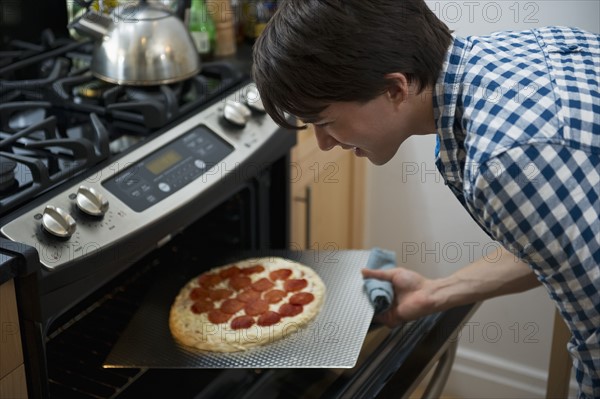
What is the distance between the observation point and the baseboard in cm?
226

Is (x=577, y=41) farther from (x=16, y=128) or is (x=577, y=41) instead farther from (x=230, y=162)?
(x=16, y=128)

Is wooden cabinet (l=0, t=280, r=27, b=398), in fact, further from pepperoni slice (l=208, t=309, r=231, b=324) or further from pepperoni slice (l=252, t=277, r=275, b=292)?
pepperoni slice (l=252, t=277, r=275, b=292)

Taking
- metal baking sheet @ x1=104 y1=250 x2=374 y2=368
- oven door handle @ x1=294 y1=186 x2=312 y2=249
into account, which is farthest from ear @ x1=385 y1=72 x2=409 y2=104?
oven door handle @ x1=294 y1=186 x2=312 y2=249

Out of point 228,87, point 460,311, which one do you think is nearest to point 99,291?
point 228,87

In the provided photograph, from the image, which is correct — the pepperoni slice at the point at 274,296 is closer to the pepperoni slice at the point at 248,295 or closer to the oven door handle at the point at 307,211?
the pepperoni slice at the point at 248,295

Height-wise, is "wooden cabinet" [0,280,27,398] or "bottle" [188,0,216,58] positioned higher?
"bottle" [188,0,216,58]

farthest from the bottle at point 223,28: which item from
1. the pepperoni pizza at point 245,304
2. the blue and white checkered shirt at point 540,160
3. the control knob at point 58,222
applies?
the blue and white checkered shirt at point 540,160

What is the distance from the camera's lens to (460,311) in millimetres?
1474

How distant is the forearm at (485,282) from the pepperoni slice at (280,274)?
0.87 ft

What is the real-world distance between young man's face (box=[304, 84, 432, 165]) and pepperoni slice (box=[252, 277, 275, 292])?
0.43 m

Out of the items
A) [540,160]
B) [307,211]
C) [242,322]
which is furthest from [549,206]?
[307,211]

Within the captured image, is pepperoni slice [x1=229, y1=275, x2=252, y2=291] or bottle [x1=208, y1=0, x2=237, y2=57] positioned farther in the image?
bottle [x1=208, y1=0, x2=237, y2=57]

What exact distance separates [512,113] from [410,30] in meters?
0.19

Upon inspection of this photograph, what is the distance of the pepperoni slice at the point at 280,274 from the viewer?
1.55 metres
